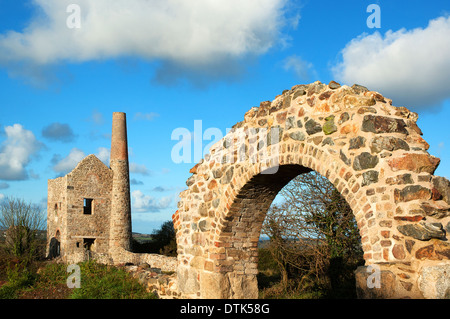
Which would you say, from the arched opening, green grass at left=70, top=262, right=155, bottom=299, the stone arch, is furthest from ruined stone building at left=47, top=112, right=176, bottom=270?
the arched opening

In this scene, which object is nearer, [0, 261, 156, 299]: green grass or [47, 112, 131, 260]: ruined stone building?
[0, 261, 156, 299]: green grass

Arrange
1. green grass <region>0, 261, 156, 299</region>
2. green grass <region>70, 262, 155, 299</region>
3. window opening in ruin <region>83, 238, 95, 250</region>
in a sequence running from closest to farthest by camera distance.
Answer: green grass <region>70, 262, 155, 299</region>, green grass <region>0, 261, 156, 299</region>, window opening in ruin <region>83, 238, 95, 250</region>

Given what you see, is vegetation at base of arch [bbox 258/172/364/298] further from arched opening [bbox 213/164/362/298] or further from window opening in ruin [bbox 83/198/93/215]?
window opening in ruin [bbox 83/198/93/215]

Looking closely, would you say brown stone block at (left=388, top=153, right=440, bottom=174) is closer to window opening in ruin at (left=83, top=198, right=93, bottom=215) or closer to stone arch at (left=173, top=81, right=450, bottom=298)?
stone arch at (left=173, top=81, right=450, bottom=298)

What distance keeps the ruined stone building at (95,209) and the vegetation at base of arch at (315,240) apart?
11.9m

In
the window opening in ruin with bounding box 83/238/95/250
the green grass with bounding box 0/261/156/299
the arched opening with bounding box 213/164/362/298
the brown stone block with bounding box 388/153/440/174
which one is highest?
the brown stone block with bounding box 388/153/440/174

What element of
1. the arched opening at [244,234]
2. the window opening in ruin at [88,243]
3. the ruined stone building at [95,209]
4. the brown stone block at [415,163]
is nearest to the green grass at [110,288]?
the arched opening at [244,234]

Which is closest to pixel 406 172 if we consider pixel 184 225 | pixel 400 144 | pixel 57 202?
pixel 400 144

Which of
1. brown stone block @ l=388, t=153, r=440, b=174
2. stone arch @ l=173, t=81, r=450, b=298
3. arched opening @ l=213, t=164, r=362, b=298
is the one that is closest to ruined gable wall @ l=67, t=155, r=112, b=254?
stone arch @ l=173, t=81, r=450, b=298

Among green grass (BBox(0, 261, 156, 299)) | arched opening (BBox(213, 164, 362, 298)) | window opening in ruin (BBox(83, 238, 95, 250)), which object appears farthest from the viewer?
window opening in ruin (BBox(83, 238, 95, 250))

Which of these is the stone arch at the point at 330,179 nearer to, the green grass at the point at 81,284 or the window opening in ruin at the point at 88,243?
the green grass at the point at 81,284

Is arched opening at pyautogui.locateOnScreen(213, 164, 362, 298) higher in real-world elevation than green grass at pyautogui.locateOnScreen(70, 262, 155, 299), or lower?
higher

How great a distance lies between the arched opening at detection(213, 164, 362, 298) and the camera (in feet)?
21.7

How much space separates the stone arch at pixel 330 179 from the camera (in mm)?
4098
